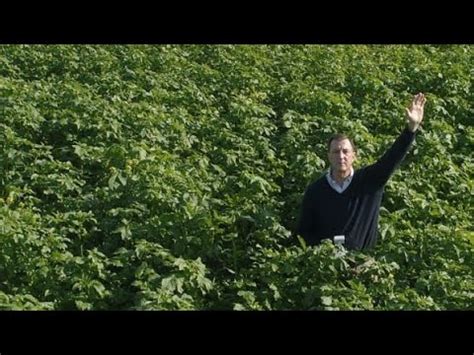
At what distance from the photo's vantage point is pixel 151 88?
10289 mm

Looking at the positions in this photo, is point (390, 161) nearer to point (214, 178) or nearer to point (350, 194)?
point (350, 194)

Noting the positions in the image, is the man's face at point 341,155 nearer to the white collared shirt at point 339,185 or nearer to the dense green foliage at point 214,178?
the white collared shirt at point 339,185

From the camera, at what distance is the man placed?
601 cm

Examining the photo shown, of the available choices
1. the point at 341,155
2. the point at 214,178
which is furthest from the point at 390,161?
the point at 214,178

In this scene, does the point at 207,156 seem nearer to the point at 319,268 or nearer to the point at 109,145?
the point at 109,145

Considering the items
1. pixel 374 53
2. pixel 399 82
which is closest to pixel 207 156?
pixel 399 82

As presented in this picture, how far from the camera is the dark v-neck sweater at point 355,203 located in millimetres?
6016

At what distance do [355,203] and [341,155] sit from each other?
0.33 meters

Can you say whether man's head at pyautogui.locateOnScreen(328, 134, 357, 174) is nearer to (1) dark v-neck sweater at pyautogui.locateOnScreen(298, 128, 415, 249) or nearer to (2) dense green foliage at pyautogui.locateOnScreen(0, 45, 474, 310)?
(1) dark v-neck sweater at pyautogui.locateOnScreen(298, 128, 415, 249)

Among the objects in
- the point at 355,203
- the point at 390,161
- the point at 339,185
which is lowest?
the point at 355,203

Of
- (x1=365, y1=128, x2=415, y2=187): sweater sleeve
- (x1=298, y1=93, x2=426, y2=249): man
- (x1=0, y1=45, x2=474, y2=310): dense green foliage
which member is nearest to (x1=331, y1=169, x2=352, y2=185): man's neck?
(x1=298, y1=93, x2=426, y2=249): man

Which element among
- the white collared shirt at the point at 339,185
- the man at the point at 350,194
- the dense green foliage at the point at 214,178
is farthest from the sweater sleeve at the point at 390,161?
the dense green foliage at the point at 214,178

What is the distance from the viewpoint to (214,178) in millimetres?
7410

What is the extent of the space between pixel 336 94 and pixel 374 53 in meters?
3.03
